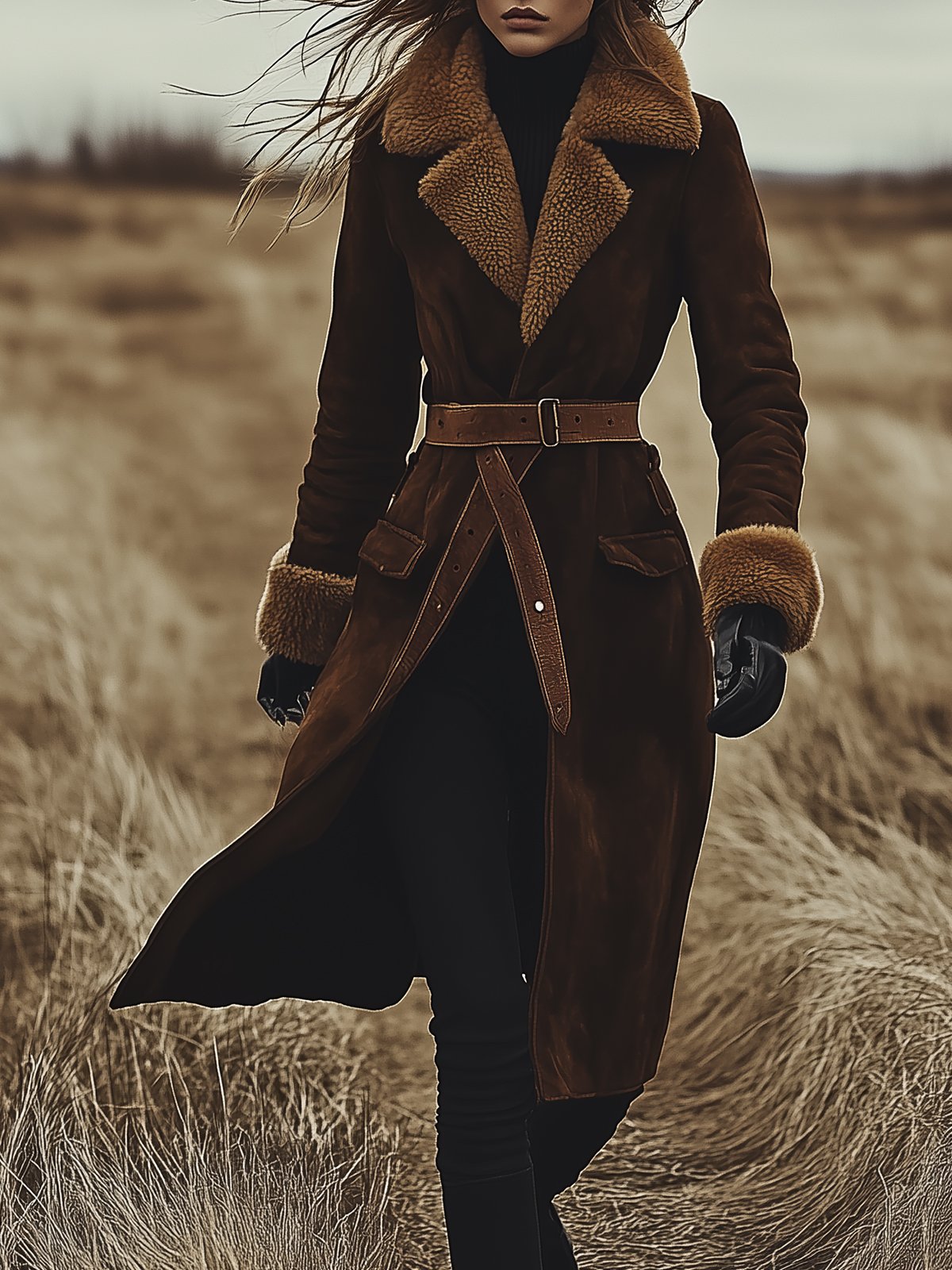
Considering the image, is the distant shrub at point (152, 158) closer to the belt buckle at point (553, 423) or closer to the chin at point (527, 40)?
the chin at point (527, 40)

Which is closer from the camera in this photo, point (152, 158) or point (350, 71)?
point (350, 71)

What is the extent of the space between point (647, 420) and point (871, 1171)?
84.6 inches

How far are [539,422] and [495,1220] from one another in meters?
0.89

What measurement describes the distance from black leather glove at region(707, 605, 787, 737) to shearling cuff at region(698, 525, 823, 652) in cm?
1

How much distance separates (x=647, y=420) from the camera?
4.98 metres

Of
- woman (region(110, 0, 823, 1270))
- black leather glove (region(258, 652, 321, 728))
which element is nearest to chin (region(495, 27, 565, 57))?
woman (region(110, 0, 823, 1270))

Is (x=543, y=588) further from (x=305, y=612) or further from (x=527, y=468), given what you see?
(x=305, y=612)

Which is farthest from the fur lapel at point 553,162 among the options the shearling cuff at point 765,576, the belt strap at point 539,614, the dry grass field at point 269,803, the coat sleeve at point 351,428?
the dry grass field at point 269,803

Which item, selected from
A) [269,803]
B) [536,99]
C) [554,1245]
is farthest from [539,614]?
[269,803]

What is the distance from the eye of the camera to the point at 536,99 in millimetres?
2381

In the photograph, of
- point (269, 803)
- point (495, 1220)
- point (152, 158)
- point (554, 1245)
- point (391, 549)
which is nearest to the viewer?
point (495, 1220)

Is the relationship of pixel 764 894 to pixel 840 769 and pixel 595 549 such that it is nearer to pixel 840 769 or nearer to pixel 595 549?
pixel 840 769

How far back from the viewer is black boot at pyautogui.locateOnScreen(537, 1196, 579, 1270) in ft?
8.64

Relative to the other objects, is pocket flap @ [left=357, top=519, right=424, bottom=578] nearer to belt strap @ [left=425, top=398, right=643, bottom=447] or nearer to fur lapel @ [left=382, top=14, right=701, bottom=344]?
belt strap @ [left=425, top=398, right=643, bottom=447]
